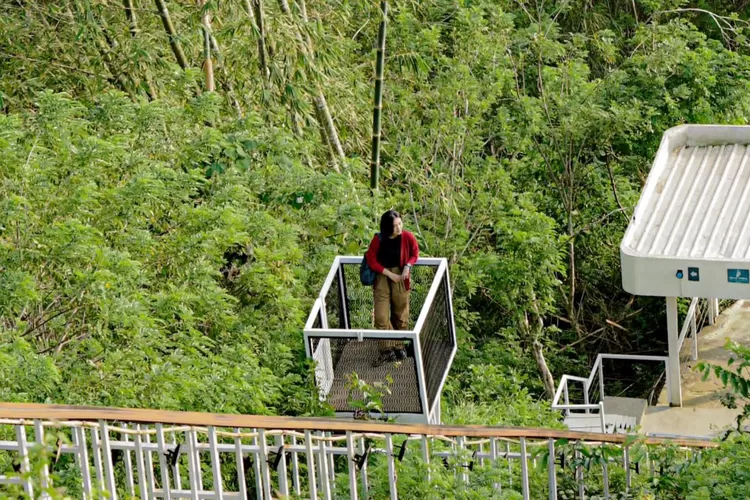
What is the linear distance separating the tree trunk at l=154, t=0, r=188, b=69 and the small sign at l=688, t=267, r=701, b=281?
5298 mm

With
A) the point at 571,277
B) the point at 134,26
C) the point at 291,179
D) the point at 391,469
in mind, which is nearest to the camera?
the point at 391,469

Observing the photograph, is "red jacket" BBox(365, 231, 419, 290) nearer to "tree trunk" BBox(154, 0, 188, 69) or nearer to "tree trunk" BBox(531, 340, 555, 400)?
"tree trunk" BBox(154, 0, 188, 69)

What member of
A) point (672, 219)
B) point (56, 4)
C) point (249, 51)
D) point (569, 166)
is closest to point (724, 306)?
point (569, 166)

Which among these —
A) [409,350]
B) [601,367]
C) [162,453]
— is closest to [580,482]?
[162,453]

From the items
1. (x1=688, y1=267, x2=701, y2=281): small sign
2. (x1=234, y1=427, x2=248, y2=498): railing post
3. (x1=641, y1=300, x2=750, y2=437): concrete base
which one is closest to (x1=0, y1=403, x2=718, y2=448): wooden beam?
(x1=234, y1=427, x2=248, y2=498): railing post

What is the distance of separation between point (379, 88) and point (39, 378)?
6.16 meters

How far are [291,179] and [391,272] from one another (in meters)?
2.09

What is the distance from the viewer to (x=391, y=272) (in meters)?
9.27

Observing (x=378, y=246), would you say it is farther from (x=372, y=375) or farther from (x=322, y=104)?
(x=322, y=104)

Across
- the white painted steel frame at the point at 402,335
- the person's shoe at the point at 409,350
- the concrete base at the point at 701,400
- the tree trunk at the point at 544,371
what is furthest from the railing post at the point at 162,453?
the tree trunk at the point at 544,371

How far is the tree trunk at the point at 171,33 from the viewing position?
11502mm

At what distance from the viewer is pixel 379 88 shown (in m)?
12.2

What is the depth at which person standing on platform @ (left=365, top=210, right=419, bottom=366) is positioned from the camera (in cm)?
901

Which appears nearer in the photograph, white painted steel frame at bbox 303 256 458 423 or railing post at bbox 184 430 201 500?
railing post at bbox 184 430 201 500
